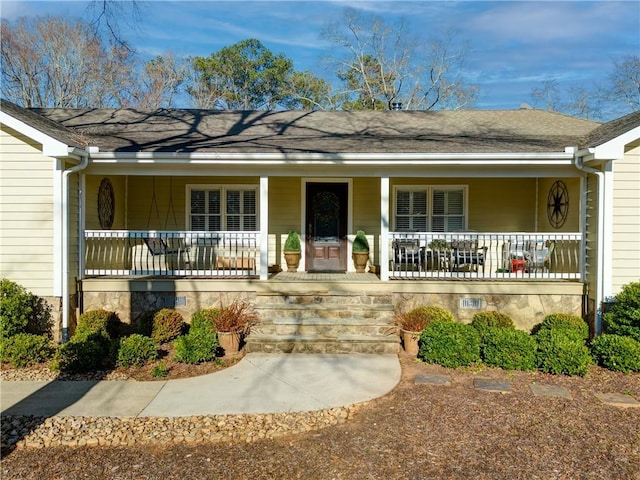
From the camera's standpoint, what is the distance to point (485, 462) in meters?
3.95

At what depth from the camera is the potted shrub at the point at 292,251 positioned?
33.9ft

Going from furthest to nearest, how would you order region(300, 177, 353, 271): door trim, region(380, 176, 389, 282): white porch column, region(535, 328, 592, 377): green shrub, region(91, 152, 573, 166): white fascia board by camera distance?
region(300, 177, 353, 271): door trim < region(380, 176, 389, 282): white porch column < region(91, 152, 573, 166): white fascia board < region(535, 328, 592, 377): green shrub

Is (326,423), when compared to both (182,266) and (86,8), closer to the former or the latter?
(182,266)

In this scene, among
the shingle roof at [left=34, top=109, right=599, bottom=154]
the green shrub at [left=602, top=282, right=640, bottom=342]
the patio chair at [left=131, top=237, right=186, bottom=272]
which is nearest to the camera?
the green shrub at [left=602, top=282, right=640, bottom=342]

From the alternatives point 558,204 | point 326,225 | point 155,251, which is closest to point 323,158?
point 326,225

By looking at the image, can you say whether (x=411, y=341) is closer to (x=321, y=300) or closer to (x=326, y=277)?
(x=321, y=300)

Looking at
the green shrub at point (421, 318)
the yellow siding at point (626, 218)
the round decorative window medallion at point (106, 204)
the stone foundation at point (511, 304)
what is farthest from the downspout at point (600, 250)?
the round decorative window medallion at point (106, 204)

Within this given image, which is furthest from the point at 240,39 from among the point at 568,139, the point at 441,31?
the point at 568,139

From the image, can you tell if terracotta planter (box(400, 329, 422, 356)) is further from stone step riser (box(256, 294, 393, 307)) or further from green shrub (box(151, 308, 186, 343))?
green shrub (box(151, 308, 186, 343))

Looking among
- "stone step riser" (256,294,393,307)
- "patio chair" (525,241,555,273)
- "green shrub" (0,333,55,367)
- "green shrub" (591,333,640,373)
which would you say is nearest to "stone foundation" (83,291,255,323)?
"stone step riser" (256,294,393,307)

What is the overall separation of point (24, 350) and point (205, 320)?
244 centimetres

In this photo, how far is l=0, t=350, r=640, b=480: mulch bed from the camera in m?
3.79

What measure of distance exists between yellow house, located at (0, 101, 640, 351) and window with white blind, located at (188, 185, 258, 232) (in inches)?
1.3

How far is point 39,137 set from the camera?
735 cm
